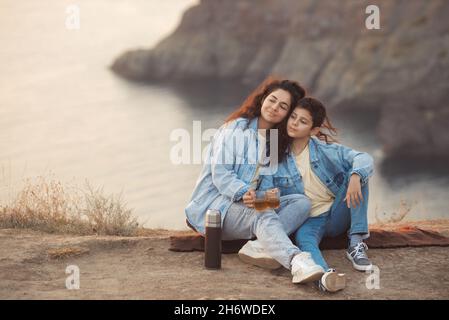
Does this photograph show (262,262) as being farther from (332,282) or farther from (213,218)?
(332,282)

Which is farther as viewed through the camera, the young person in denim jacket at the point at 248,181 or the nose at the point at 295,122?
the nose at the point at 295,122

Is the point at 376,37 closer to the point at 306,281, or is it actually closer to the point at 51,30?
the point at 51,30

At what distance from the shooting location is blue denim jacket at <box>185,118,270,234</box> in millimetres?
6430

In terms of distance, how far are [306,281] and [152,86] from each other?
5283 cm

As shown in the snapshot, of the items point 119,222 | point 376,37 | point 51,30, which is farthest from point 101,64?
point 119,222

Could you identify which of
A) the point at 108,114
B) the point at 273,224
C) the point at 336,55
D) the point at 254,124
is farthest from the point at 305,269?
the point at 336,55

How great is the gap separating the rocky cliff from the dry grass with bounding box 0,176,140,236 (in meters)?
34.3

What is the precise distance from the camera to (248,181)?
6516mm

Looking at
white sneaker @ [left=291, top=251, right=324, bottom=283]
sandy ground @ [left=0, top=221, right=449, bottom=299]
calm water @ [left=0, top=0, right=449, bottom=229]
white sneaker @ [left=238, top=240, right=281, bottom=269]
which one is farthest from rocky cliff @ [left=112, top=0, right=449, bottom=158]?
white sneaker @ [left=291, top=251, right=324, bottom=283]

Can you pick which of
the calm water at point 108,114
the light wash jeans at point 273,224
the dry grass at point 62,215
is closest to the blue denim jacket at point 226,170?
the light wash jeans at point 273,224

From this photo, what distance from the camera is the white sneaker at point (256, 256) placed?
6.31 metres

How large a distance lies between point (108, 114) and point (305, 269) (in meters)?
47.7

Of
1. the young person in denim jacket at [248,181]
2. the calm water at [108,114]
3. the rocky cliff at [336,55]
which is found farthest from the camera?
the rocky cliff at [336,55]

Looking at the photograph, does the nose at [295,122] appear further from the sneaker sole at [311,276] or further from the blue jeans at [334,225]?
the sneaker sole at [311,276]
